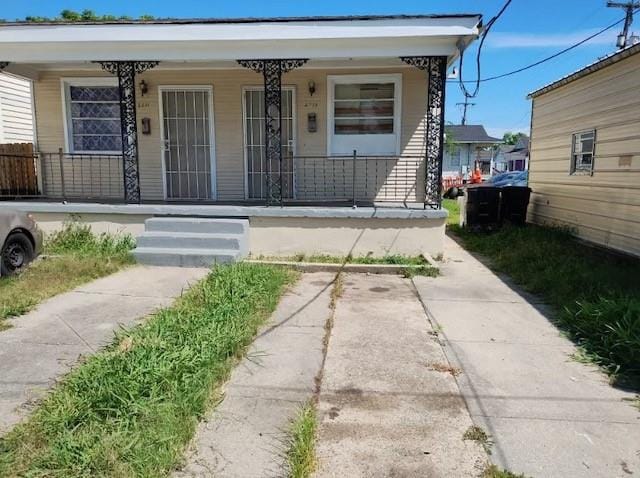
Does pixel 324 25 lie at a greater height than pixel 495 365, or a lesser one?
greater

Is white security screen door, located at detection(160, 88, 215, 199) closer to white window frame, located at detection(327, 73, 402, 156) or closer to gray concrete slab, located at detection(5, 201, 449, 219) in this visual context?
gray concrete slab, located at detection(5, 201, 449, 219)

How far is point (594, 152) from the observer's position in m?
9.09

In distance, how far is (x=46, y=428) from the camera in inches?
102

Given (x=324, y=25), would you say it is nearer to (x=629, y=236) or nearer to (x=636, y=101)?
(x=636, y=101)

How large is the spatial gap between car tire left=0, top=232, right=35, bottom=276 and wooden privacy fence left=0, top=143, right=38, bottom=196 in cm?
399

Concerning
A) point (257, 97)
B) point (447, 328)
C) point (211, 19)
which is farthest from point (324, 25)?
point (447, 328)

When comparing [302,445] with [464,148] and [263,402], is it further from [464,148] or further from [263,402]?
[464,148]

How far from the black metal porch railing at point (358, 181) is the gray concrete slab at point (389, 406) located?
4.55m

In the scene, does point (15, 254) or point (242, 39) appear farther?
point (242, 39)

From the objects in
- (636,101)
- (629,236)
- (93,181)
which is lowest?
(629,236)

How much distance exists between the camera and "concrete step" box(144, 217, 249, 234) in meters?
7.50

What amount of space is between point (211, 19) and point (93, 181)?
14.0ft

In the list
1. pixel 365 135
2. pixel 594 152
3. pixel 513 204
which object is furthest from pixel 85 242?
pixel 594 152

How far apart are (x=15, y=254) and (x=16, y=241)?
0.16 meters
